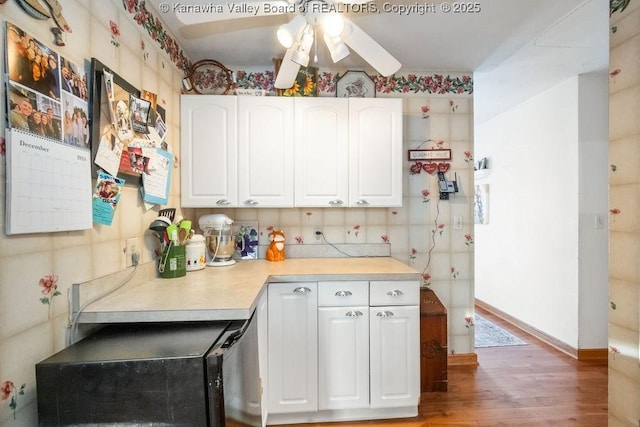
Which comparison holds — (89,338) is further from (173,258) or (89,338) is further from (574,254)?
(574,254)

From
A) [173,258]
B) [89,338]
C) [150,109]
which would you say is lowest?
[89,338]

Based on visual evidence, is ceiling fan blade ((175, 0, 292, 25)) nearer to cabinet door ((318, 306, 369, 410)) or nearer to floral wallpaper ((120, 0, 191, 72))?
floral wallpaper ((120, 0, 191, 72))

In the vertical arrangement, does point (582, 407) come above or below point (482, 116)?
below

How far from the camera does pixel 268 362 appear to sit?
180 cm

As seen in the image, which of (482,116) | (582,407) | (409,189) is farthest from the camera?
(482,116)

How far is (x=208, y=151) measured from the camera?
209cm

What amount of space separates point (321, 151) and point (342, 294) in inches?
37.7

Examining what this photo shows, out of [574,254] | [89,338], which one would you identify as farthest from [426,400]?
[89,338]

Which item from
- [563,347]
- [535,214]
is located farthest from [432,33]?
[563,347]

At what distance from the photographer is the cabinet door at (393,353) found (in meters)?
1.83

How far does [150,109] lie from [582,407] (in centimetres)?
315

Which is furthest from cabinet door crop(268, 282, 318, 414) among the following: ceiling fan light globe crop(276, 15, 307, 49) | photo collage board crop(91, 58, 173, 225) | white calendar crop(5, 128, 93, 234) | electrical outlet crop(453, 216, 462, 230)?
electrical outlet crop(453, 216, 462, 230)

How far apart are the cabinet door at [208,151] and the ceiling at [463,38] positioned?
39 cm

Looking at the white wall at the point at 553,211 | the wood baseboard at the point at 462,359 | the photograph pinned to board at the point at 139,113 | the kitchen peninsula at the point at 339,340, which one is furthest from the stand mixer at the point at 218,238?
the white wall at the point at 553,211
